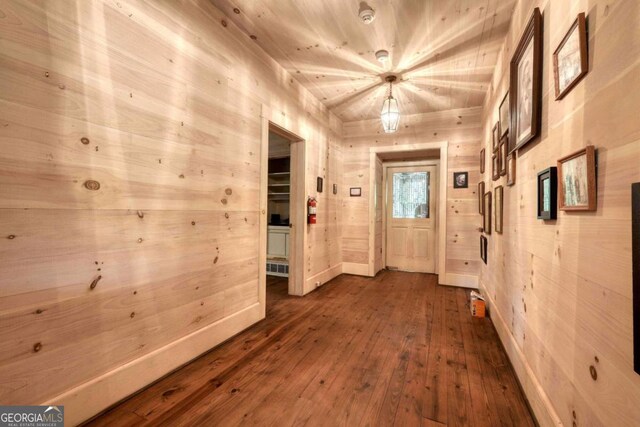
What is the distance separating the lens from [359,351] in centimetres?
222

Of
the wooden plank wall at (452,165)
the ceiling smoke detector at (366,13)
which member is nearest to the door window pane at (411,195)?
the wooden plank wall at (452,165)

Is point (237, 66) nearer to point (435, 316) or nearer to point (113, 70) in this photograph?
point (113, 70)

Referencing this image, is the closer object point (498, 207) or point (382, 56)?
point (498, 207)

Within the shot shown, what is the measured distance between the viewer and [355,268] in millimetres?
4750

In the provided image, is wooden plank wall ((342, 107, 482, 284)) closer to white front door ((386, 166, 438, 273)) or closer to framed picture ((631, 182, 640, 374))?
white front door ((386, 166, 438, 273))

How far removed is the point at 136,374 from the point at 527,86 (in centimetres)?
302

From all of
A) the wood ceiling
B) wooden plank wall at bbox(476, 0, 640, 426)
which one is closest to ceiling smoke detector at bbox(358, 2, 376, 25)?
the wood ceiling

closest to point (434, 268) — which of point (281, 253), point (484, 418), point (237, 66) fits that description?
point (281, 253)

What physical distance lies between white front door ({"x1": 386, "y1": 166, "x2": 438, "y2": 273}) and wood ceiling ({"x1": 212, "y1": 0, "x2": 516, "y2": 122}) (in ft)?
5.34

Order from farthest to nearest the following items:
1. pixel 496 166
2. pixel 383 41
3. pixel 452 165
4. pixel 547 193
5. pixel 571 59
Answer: pixel 452 165
pixel 496 166
pixel 383 41
pixel 547 193
pixel 571 59

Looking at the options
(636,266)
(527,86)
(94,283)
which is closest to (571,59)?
(527,86)

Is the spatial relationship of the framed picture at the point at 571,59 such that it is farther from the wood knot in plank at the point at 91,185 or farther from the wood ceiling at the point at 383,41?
the wood knot in plank at the point at 91,185

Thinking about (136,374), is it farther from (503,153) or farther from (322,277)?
(503,153)

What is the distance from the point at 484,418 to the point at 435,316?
4.90ft
